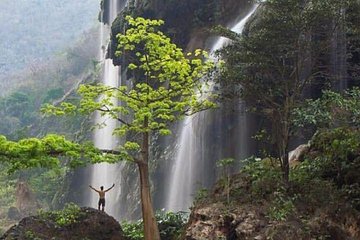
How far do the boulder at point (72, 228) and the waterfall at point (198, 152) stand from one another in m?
5.98

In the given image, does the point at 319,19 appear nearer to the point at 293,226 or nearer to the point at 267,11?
the point at 267,11

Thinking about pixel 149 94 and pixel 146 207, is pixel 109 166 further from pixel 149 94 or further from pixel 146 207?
pixel 149 94

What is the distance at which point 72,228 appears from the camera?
1159 centimetres

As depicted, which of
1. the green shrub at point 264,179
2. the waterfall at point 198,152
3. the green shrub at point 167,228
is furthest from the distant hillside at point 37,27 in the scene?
the green shrub at point 264,179

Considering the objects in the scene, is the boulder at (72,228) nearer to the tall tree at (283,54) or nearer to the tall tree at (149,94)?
the tall tree at (149,94)

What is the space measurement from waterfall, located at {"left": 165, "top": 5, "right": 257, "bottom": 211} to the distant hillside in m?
58.2

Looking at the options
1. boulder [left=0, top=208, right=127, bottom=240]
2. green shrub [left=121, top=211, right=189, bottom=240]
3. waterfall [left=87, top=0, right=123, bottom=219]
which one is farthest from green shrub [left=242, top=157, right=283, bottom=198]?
waterfall [left=87, top=0, right=123, bottom=219]

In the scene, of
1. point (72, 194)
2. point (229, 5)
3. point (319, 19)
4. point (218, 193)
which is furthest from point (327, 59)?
point (72, 194)

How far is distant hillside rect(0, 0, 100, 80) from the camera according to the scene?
79312 millimetres

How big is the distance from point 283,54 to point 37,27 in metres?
82.4

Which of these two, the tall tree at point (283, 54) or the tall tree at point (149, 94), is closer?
the tall tree at point (283, 54)

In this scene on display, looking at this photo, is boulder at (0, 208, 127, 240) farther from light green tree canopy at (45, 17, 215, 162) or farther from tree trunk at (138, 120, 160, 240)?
light green tree canopy at (45, 17, 215, 162)

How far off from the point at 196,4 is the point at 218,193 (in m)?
13.3

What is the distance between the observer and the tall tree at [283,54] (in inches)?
355
